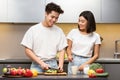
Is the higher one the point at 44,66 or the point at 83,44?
the point at 83,44

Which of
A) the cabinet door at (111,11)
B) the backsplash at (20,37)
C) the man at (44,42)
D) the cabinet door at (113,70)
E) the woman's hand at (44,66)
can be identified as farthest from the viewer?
the backsplash at (20,37)

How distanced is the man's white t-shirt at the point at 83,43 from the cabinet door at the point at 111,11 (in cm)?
118

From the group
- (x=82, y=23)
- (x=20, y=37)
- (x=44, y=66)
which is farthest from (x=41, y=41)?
(x=20, y=37)

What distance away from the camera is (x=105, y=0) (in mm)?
4457

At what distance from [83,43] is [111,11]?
135 cm

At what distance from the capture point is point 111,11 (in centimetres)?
444

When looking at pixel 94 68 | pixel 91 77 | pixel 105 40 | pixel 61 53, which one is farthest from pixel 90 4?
pixel 91 77

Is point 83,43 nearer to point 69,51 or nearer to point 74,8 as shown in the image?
point 69,51

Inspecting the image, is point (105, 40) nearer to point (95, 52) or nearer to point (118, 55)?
point (118, 55)

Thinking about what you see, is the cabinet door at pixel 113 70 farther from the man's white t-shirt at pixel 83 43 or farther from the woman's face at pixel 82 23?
the woman's face at pixel 82 23

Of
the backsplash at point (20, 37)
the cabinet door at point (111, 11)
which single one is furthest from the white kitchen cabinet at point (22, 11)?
the cabinet door at point (111, 11)

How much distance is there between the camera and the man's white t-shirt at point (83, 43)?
326 centimetres

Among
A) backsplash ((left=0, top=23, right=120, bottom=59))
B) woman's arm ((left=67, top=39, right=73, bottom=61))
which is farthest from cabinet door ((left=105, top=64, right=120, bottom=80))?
woman's arm ((left=67, top=39, right=73, bottom=61))

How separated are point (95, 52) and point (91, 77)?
31.2 inches
